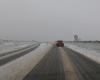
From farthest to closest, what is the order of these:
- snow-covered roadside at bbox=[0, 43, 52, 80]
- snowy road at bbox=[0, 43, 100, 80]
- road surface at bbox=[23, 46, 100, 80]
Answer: snow-covered roadside at bbox=[0, 43, 52, 80] < snowy road at bbox=[0, 43, 100, 80] < road surface at bbox=[23, 46, 100, 80]

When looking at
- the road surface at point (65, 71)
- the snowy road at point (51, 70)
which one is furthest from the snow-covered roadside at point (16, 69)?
the road surface at point (65, 71)

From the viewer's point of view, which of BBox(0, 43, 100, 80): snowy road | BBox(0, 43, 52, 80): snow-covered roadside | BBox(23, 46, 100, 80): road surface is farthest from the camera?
BBox(0, 43, 52, 80): snow-covered roadside

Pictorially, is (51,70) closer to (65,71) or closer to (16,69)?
(65,71)

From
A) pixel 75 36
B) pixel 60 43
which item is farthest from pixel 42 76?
pixel 75 36

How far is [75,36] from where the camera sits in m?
163

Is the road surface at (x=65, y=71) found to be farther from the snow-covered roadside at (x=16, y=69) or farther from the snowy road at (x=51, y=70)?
the snow-covered roadside at (x=16, y=69)

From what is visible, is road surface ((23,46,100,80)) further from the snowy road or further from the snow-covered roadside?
the snow-covered roadside

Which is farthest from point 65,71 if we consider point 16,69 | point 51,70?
point 16,69

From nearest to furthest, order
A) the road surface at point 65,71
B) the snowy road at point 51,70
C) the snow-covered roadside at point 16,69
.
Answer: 1. the road surface at point 65,71
2. the snowy road at point 51,70
3. the snow-covered roadside at point 16,69

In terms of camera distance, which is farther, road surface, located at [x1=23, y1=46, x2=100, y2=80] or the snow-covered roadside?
the snow-covered roadside

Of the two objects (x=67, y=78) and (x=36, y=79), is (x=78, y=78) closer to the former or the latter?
(x=67, y=78)

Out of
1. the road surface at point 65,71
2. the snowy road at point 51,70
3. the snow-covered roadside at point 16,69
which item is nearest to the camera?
the road surface at point 65,71

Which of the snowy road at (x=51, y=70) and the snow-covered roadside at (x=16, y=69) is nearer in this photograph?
the snowy road at (x=51, y=70)

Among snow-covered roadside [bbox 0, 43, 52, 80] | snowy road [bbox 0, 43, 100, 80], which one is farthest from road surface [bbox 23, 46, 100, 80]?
snow-covered roadside [bbox 0, 43, 52, 80]
